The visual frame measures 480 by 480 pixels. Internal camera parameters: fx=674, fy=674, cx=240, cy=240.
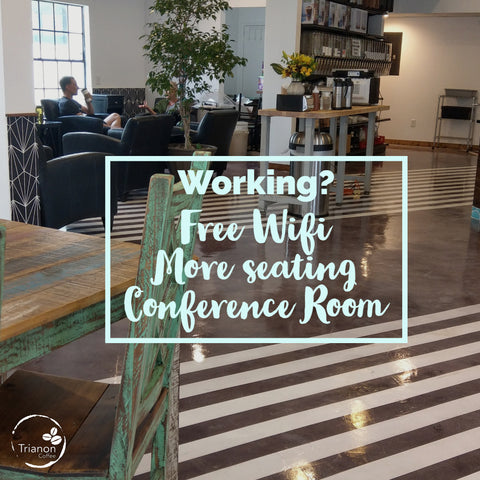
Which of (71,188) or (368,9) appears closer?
(71,188)

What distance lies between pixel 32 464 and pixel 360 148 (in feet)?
33.2

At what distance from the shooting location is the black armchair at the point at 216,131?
8.26 m

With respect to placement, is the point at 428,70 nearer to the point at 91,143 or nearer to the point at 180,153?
the point at 180,153

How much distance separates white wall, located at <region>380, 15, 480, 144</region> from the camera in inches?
534

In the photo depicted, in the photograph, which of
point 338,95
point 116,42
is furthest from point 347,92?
point 116,42

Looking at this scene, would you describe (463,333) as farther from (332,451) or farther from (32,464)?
(32,464)

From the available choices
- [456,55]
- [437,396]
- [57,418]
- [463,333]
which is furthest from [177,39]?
[456,55]

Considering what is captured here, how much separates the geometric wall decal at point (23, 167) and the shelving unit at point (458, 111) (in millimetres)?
10663

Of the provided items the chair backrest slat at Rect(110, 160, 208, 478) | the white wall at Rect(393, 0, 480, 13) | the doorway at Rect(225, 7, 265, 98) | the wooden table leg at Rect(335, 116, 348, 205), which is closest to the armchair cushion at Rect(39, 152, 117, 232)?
the wooden table leg at Rect(335, 116, 348, 205)

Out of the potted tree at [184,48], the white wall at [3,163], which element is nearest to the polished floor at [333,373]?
the white wall at [3,163]

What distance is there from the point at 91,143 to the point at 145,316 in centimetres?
621

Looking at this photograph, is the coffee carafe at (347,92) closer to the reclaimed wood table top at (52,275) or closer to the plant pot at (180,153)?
the plant pot at (180,153)

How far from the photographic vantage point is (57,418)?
63.0 inches

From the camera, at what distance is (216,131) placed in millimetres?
8398
